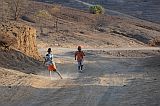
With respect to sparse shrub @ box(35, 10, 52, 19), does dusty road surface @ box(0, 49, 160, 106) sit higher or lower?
higher

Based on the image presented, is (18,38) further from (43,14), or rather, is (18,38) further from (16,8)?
(43,14)

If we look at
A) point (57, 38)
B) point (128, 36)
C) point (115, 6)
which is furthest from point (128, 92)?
point (115, 6)

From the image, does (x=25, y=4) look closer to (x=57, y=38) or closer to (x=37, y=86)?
(x=57, y=38)

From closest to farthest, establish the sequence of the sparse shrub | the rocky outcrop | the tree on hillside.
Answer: the rocky outcrop → the tree on hillside → the sparse shrub

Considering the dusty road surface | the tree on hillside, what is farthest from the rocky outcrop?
the tree on hillside

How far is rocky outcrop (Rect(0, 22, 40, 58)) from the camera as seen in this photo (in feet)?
91.6

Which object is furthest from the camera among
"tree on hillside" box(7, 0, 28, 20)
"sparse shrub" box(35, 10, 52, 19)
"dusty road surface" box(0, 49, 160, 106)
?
Answer: "sparse shrub" box(35, 10, 52, 19)

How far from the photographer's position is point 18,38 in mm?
30203

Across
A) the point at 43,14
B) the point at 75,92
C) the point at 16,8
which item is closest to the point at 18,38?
the point at 75,92

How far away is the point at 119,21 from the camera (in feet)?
272

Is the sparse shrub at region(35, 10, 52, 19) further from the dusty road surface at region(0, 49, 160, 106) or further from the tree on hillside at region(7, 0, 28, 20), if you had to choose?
the dusty road surface at region(0, 49, 160, 106)

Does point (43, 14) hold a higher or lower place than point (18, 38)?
lower

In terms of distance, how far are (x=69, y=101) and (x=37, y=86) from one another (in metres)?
4.19

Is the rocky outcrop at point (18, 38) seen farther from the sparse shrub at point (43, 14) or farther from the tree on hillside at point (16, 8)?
the sparse shrub at point (43, 14)
